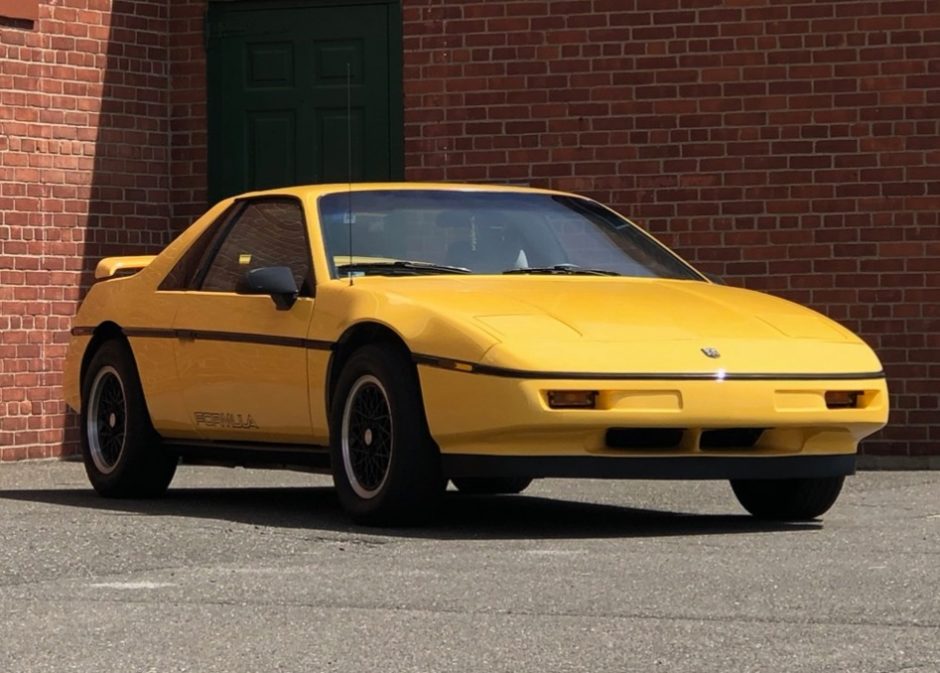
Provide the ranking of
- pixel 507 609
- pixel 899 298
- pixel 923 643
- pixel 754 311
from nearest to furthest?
pixel 923 643, pixel 507 609, pixel 754 311, pixel 899 298

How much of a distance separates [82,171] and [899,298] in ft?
17.0

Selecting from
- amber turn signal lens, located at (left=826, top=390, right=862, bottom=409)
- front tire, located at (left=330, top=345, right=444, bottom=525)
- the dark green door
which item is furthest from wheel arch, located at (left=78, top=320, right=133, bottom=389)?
the dark green door

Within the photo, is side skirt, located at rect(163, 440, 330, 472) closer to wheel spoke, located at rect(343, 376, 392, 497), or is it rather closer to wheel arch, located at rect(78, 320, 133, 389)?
wheel spoke, located at rect(343, 376, 392, 497)

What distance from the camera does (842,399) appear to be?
29.3 ft

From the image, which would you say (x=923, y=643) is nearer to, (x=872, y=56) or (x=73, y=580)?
(x=73, y=580)

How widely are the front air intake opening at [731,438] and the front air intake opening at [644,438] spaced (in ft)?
0.38

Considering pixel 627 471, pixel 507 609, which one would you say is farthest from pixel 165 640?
pixel 627 471

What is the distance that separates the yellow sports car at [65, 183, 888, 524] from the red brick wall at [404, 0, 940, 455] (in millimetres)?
3556

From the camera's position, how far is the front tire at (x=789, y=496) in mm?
9328

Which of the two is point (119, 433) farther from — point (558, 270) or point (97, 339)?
point (558, 270)

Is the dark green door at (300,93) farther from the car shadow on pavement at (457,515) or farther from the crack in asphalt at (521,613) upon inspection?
the crack in asphalt at (521,613)

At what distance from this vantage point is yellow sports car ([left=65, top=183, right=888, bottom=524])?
8594 millimetres

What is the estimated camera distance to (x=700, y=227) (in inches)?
553

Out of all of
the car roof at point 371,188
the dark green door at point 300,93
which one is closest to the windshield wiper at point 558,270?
the car roof at point 371,188
